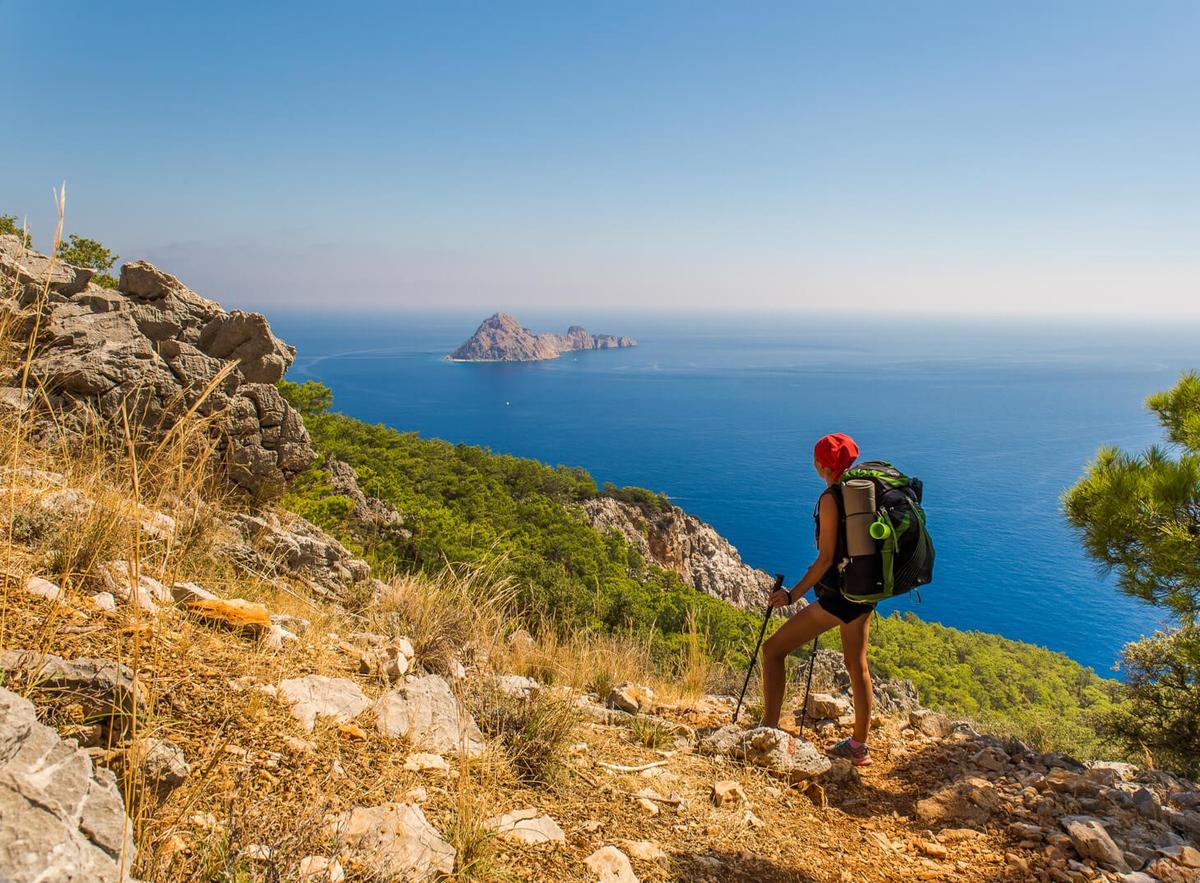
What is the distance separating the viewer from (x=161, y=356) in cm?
673

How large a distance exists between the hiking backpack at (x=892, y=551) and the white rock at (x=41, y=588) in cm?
342

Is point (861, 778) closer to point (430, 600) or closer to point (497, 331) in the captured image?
point (430, 600)

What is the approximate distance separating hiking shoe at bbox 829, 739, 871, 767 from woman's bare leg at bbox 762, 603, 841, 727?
423mm

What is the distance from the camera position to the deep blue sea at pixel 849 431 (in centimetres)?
4659

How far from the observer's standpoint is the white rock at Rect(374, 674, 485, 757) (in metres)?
2.58

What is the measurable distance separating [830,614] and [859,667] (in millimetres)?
421

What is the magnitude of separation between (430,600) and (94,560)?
172cm

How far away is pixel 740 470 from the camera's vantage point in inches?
2564

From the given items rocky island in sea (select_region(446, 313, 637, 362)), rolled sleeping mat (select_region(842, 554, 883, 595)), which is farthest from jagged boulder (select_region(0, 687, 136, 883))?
rocky island in sea (select_region(446, 313, 637, 362))

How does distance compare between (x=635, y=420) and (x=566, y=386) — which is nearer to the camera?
(x=635, y=420)

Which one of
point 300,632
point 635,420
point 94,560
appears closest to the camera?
point 94,560

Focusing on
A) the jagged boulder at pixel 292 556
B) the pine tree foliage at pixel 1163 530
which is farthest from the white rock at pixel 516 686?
the pine tree foliage at pixel 1163 530

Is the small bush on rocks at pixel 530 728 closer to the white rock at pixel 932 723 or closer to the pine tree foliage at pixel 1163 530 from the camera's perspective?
the white rock at pixel 932 723

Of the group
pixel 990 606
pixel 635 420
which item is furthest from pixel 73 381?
pixel 635 420
